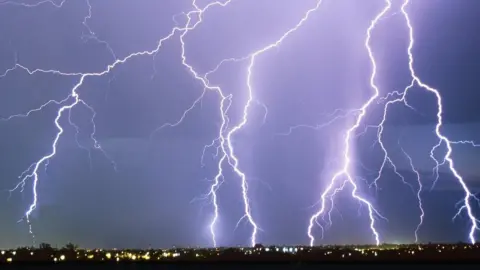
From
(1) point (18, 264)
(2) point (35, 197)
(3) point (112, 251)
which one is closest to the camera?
(2) point (35, 197)

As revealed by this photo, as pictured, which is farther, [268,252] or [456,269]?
[268,252]

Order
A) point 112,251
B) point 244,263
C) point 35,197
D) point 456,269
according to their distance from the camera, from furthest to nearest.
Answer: point 112,251, point 244,263, point 456,269, point 35,197

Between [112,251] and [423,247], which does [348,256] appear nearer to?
[423,247]

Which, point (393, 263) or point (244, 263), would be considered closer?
point (393, 263)

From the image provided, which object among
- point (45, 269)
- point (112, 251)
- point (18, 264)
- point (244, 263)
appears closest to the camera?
point (45, 269)

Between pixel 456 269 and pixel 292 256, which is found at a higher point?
pixel 292 256

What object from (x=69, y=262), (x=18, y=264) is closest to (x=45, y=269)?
(x=18, y=264)

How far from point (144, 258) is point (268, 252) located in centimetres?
710

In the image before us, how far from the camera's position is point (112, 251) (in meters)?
47.0

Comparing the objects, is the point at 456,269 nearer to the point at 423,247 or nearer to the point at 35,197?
the point at 423,247

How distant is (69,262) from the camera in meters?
44.2

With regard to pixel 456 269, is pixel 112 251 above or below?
above

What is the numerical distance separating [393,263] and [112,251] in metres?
16.8

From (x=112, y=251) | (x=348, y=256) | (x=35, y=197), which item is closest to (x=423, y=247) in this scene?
(x=348, y=256)
